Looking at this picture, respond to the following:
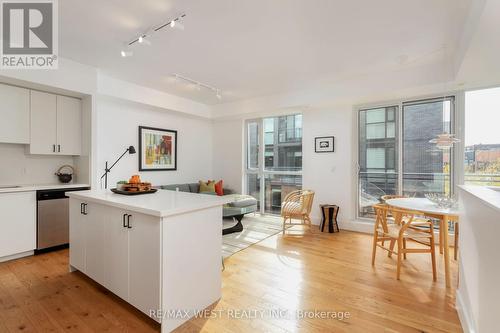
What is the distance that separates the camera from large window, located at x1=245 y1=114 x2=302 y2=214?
5426 millimetres

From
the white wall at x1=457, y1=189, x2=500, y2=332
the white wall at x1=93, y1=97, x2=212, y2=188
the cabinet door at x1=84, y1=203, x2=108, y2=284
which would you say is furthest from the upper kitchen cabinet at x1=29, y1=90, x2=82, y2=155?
the white wall at x1=457, y1=189, x2=500, y2=332

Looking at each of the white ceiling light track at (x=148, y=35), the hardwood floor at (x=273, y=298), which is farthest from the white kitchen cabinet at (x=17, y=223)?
the white ceiling light track at (x=148, y=35)

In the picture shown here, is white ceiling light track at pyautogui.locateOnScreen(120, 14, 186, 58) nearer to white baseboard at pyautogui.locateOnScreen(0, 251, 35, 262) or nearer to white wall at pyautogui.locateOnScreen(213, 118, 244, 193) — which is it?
white baseboard at pyautogui.locateOnScreen(0, 251, 35, 262)

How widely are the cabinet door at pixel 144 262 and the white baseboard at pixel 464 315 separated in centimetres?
219

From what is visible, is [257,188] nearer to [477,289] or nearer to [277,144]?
[277,144]

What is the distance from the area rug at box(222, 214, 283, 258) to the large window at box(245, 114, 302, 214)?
0.55 meters

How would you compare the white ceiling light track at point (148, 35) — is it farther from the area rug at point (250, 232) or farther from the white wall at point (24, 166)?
the area rug at point (250, 232)

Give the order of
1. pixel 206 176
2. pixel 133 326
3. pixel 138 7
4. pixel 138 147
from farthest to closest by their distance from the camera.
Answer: pixel 206 176 → pixel 138 147 → pixel 138 7 → pixel 133 326

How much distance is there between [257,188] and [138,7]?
4.42 meters

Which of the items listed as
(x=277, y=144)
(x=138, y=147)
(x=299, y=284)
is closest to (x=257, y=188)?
(x=277, y=144)

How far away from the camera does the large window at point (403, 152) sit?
383 centimetres

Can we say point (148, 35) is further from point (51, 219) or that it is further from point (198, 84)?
point (51, 219)

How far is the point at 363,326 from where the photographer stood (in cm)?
187

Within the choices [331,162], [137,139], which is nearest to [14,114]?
[137,139]
